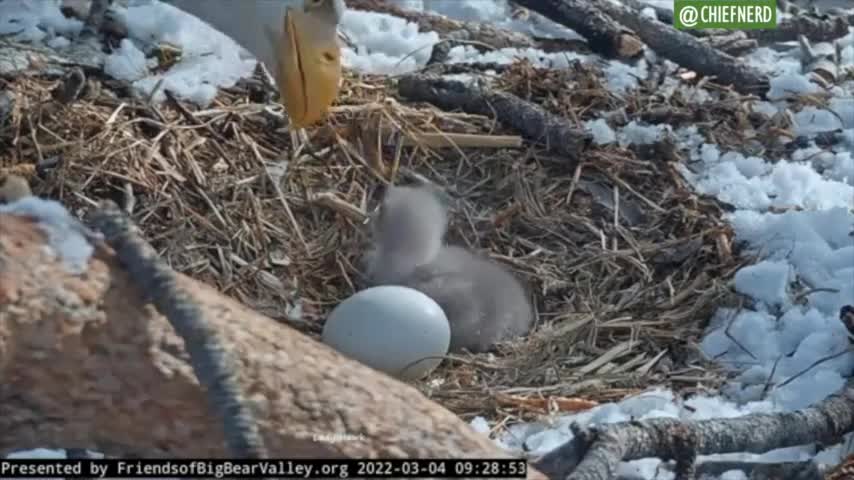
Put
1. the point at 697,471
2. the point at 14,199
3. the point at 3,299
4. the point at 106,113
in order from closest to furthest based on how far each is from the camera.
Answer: the point at 3,299 < the point at 14,199 < the point at 697,471 < the point at 106,113

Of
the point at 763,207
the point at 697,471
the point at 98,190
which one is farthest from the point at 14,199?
the point at 763,207

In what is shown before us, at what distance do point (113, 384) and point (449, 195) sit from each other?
236 cm

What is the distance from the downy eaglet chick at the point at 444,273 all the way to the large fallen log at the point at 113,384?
1.68 m

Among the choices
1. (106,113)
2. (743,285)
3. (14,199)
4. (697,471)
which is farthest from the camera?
(106,113)

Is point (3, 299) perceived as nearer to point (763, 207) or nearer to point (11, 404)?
point (11, 404)

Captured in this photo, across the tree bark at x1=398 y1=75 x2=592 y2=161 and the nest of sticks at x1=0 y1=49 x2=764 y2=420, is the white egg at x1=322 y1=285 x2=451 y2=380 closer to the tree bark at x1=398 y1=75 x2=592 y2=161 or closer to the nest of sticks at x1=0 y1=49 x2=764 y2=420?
the nest of sticks at x1=0 y1=49 x2=764 y2=420

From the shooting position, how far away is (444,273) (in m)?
4.29

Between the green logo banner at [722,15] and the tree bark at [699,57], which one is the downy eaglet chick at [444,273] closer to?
the tree bark at [699,57]

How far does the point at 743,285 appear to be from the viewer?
169 inches

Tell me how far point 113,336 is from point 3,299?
0.53 ft
